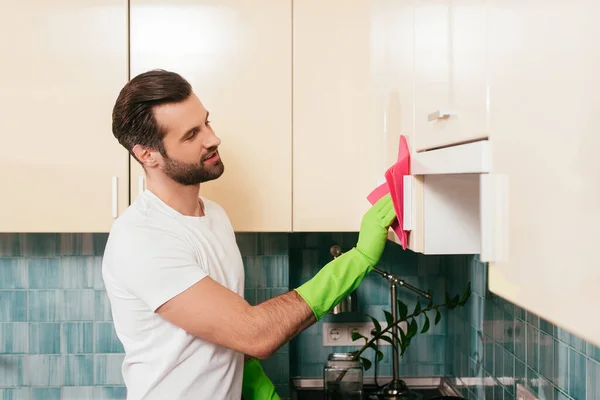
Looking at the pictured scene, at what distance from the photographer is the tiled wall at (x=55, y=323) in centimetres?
207

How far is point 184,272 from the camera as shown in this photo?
54.0 inches

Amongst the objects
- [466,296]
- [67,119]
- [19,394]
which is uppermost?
[67,119]

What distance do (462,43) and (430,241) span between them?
42cm

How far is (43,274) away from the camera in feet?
6.79

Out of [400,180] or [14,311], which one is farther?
[14,311]

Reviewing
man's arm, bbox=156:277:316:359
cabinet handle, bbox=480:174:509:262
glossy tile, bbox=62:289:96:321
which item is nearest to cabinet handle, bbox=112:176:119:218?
man's arm, bbox=156:277:316:359

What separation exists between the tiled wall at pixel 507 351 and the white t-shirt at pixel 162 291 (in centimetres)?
67

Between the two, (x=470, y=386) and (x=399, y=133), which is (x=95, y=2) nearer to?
(x=399, y=133)

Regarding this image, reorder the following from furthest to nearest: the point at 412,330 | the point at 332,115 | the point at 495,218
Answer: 1. the point at 412,330
2. the point at 332,115
3. the point at 495,218

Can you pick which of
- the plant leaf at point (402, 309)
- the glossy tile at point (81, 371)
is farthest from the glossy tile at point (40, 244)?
the plant leaf at point (402, 309)

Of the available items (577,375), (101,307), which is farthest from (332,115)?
(101,307)

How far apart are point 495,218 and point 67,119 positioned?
4.47ft

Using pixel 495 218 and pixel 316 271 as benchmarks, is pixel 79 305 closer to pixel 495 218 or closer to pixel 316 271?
pixel 316 271

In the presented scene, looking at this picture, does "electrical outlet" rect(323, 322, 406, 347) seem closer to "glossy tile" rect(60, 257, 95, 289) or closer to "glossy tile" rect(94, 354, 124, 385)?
"glossy tile" rect(94, 354, 124, 385)
